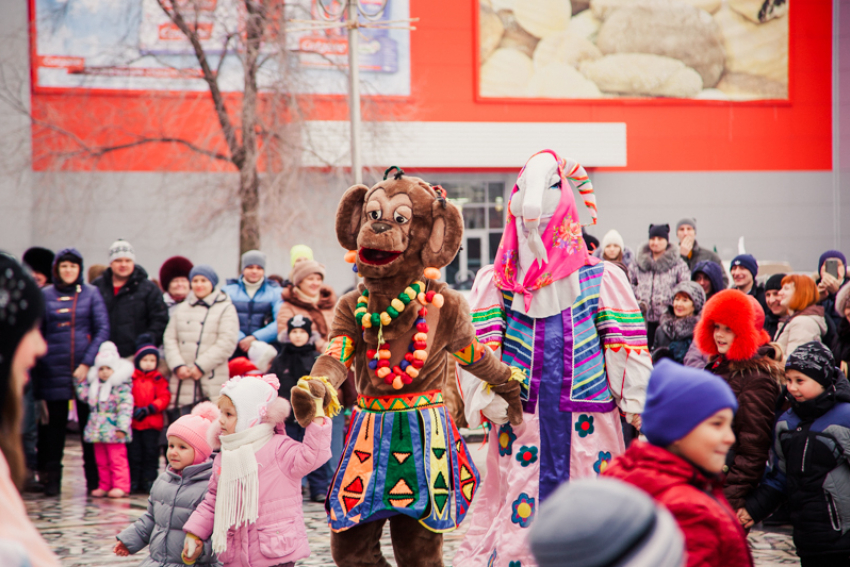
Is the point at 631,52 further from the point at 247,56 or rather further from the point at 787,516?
the point at 787,516

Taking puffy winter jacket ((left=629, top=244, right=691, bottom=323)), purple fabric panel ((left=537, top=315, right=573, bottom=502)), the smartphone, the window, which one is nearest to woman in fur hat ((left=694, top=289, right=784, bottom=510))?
purple fabric panel ((left=537, top=315, right=573, bottom=502))

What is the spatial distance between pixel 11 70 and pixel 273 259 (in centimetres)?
549

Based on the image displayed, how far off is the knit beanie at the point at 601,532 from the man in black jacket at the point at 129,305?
19.8 feet

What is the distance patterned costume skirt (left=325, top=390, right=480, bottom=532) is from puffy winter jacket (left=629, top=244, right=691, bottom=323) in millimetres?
4635

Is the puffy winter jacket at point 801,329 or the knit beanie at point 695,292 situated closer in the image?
the puffy winter jacket at point 801,329

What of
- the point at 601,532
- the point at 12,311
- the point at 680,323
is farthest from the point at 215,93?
the point at 601,532

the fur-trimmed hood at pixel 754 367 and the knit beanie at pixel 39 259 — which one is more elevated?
the knit beanie at pixel 39 259

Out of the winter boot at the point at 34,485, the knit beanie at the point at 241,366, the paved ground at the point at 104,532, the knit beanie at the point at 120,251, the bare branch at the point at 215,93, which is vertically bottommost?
the winter boot at the point at 34,485

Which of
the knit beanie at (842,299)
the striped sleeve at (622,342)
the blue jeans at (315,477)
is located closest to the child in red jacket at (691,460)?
the striped sleeve at (622,342)

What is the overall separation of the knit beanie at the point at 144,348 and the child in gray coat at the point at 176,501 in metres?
3.12

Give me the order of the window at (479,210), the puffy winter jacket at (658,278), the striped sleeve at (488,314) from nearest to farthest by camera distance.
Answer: the striped sleeve at (488,314) < the puffy winter jacket at (658,278) < the window at (479,210)

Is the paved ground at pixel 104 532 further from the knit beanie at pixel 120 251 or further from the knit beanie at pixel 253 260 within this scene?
the knit beanie at pixel 253 260

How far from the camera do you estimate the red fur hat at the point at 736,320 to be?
4.81m

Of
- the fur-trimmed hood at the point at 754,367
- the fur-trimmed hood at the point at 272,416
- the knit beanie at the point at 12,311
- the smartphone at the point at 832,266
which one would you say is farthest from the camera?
the smartphone at the point at 832,266
